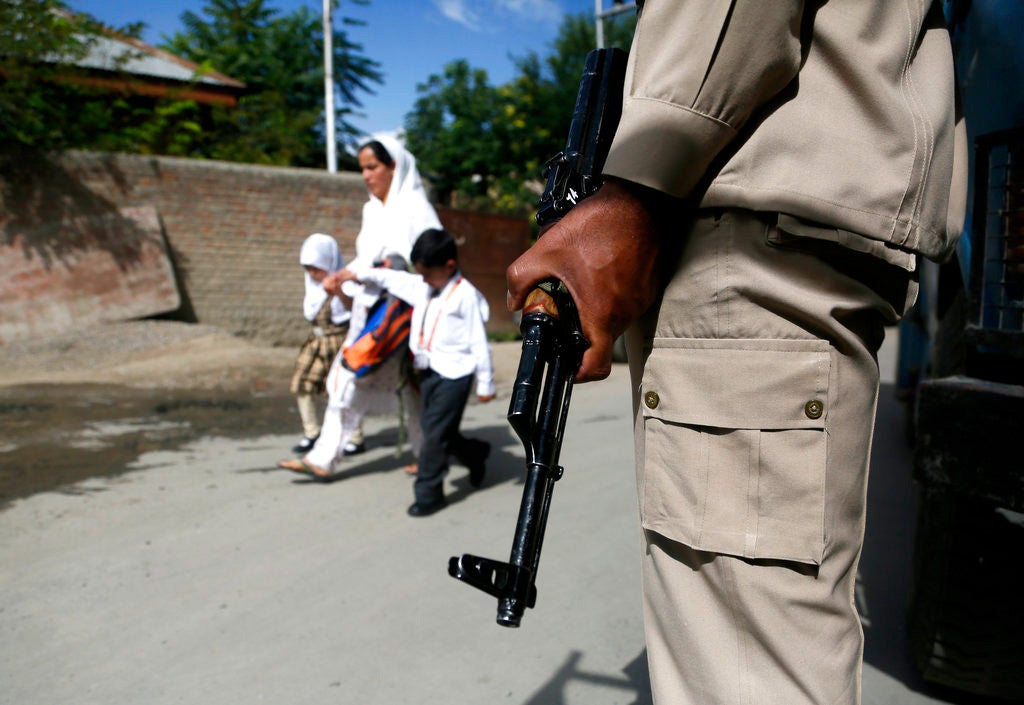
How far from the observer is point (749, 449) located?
1216 millimetres

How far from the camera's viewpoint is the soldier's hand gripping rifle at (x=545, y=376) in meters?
1.31

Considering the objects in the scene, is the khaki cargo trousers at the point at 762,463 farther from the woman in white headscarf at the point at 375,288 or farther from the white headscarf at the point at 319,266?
the white headscarf at the point at 319,266

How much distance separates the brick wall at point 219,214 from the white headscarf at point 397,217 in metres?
5.92

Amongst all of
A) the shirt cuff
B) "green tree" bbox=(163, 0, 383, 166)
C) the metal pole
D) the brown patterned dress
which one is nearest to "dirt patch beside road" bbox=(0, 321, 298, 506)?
the brown patterned dress

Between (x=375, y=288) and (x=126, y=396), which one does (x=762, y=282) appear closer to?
(x=375, y=288)

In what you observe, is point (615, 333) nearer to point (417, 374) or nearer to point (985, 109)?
point (985, 109)

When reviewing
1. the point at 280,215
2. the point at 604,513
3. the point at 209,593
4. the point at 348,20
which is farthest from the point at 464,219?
the point at 209,593

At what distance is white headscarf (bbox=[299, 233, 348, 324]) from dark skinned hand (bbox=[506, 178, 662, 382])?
4.12 meters

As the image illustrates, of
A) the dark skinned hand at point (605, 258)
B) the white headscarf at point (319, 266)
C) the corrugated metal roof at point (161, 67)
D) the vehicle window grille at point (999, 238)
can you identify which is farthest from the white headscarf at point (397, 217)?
the corrugated metal roof at point (161, 67)

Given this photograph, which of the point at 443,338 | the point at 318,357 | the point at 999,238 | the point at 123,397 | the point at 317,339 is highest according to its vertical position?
the point at 999,238

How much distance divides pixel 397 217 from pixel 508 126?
19.5 metres

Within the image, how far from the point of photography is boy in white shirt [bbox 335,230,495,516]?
170 inches

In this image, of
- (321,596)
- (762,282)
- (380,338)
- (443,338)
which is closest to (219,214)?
(380,338)

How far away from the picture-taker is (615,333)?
1.30 m
